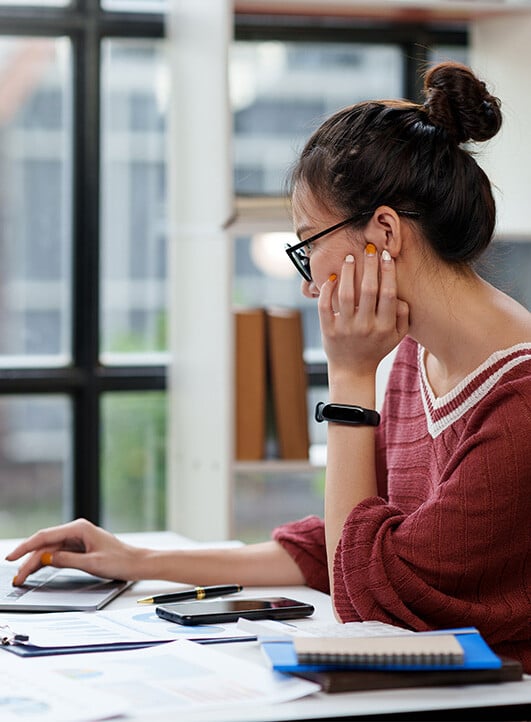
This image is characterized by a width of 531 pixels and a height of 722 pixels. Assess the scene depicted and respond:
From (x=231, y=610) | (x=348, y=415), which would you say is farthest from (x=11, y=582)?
(x=348, y=415)

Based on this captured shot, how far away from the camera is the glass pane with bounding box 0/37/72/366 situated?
2984mm

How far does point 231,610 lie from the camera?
1288mm

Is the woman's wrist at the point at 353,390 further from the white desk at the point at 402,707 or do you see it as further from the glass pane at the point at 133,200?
the glass pane at the point at 133,200

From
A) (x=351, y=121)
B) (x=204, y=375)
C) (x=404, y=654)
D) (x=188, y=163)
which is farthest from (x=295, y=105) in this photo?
(x=404, y=654)

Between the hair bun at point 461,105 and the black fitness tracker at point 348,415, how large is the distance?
35cm

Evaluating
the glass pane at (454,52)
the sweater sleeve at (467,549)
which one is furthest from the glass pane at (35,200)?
the sweater sleeve at (467,549)

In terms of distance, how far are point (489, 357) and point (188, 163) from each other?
1.54 m

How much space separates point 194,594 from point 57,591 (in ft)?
0.59

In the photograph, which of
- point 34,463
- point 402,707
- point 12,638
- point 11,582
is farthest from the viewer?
point 34,463

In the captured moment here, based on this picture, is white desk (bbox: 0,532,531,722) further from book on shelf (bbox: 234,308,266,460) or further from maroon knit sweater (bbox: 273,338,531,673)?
book on shelf (bbox: 234,308,266,460)

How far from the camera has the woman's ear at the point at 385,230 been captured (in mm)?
1400

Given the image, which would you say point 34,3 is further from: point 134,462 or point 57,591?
point 57,591

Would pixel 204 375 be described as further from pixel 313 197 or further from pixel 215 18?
pixel 313 197

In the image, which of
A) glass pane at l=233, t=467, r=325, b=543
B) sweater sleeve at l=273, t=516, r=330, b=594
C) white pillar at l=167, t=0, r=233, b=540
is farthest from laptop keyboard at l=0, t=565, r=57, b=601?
glass pane at l=233, t=467, r=325, b=543
